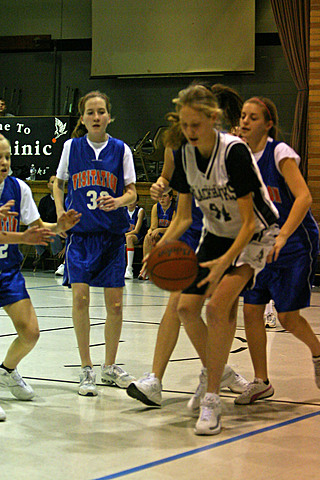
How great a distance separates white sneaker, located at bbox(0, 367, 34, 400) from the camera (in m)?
3.29

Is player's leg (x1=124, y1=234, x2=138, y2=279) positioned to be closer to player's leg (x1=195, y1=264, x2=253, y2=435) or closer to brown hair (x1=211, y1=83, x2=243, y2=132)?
brown hair (x1=211, y1=83, x2=243, y2=132)

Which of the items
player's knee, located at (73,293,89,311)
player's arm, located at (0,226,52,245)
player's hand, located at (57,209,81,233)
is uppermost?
player's hand, located at (57,209,81,233)

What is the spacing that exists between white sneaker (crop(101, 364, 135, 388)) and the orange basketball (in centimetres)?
94

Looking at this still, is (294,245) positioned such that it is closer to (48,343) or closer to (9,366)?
(9,366)

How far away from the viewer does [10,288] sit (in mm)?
3203

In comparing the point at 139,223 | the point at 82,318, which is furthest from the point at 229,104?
the point at 139,223

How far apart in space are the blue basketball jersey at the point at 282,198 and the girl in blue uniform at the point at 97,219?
2.53 ft

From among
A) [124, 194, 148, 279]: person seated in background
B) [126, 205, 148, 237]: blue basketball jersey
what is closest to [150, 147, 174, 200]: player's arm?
[124, 194, 148, 279]: person seated in background

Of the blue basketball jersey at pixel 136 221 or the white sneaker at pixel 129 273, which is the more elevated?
the blue basketball jersey at pixel 136 221

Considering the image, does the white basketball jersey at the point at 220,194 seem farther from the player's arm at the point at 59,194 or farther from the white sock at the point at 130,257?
the white sock at the point at 130,257

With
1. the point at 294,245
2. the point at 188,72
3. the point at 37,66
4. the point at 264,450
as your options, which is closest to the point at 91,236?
the point at 294,245

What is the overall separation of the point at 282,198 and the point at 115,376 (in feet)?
4.29

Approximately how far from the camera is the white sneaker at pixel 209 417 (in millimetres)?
2807

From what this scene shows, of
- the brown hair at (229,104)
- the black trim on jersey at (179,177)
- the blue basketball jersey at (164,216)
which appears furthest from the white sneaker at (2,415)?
the blue basketball jersey at (164,216)
